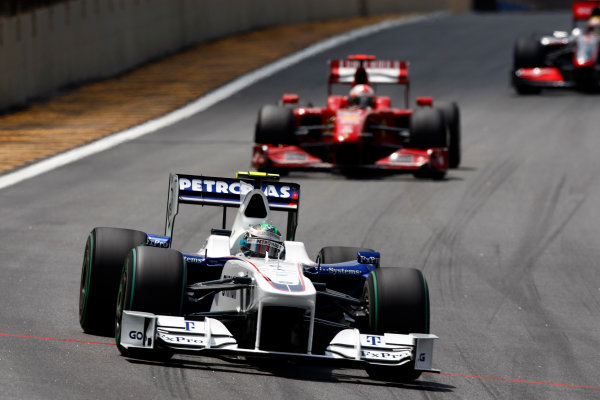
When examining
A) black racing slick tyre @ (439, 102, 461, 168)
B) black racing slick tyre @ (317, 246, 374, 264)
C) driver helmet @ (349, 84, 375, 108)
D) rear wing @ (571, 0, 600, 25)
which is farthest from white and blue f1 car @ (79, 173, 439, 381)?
rear wing @ (571, 0, 600, 25)

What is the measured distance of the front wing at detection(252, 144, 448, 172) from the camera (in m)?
20.6

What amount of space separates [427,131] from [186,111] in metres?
9.20

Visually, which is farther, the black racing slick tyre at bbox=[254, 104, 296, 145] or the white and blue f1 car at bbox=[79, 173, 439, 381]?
the black racing slick tyre at bbox=[254, 104, 296, 145]

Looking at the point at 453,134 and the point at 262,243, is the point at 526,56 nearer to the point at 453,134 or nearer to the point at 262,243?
the point at 453,134

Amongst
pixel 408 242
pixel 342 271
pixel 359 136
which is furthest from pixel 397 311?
pixel 359 136

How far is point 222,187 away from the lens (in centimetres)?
1123

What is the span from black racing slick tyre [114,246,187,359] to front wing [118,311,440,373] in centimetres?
16

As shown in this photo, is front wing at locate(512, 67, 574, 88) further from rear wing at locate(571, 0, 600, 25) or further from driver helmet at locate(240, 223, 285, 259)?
driver helmet at locate(240, 223, 285, 259)

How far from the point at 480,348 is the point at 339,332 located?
6.36 feet

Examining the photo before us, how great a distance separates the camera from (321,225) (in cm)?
1691

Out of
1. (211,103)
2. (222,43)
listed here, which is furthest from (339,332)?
(222,43)

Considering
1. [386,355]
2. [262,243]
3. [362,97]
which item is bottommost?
[362,97]

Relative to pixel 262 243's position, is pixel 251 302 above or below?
below

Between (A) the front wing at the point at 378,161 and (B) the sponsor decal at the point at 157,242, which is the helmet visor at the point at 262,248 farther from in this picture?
(A) the front wing at the point at 378,161
